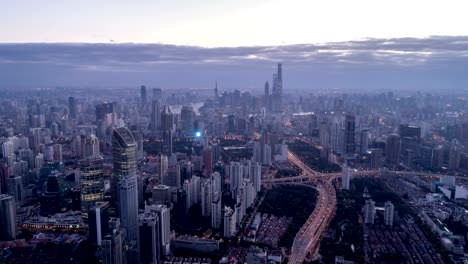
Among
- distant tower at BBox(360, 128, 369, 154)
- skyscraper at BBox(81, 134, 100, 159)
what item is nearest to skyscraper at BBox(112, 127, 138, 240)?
skyscraper at BBox(81, 134, 100, 159)

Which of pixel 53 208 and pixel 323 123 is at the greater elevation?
pixel 323 123

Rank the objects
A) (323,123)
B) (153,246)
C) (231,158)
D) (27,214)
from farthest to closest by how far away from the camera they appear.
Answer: (323,123), (231,158), (27,214), (153,246)

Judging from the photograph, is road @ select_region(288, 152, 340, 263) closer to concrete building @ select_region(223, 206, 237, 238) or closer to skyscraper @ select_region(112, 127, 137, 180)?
concrete building @ select_region(223, 206, 237, 238)

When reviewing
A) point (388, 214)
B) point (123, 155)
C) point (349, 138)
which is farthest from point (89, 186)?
point (349, 138)

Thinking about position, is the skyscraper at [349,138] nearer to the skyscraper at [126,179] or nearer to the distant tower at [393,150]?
the distant tower at [393,150]

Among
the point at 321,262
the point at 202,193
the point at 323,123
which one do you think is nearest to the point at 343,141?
the point at 323,123

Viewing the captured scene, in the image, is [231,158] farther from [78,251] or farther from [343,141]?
[78,251]

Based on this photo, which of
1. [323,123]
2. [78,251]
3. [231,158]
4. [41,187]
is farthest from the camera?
[323,123]

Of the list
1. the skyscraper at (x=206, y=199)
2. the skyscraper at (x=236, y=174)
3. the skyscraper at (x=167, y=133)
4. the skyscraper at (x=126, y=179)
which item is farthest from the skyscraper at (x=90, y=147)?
the skyscraper at (x=206, y=199)
